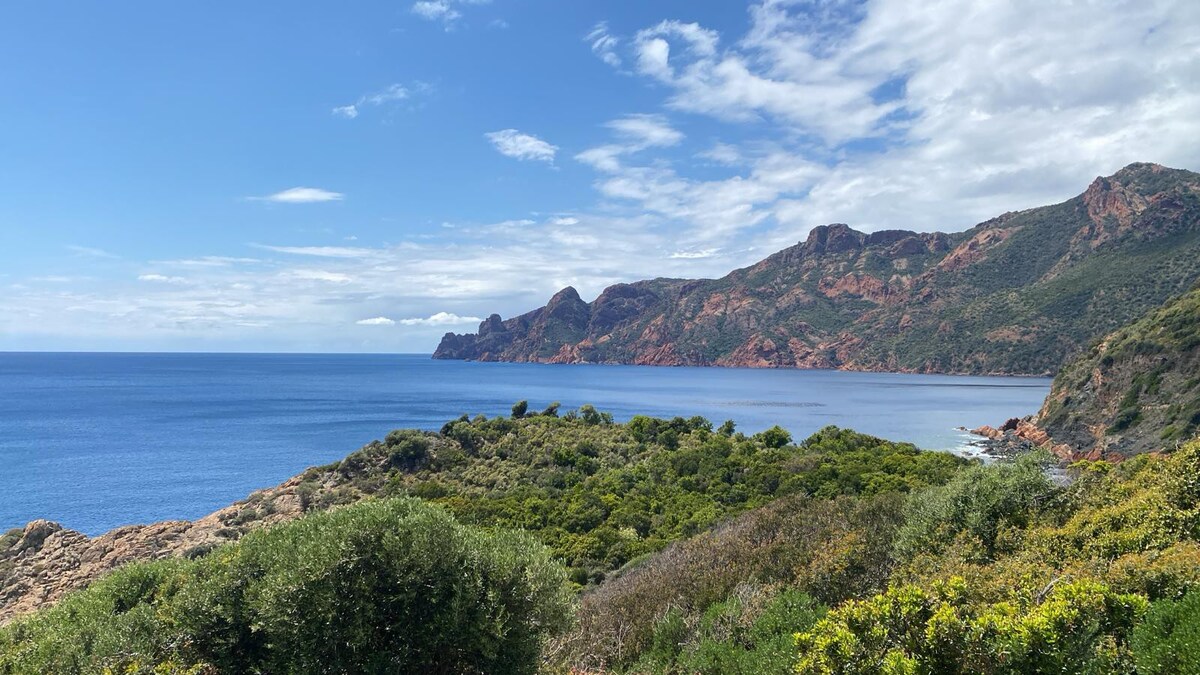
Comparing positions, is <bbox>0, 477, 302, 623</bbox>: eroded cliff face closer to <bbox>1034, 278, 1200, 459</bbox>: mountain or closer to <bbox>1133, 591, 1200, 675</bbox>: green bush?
<bbox>1133, 591, 1200, 675</bbox>: green bush

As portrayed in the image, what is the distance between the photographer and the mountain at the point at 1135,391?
154 feet

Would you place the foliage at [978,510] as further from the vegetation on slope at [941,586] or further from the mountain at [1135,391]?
the mountain at [1135,391]

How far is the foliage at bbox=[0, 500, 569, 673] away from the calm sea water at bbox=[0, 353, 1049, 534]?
36.0 m

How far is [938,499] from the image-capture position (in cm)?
1487

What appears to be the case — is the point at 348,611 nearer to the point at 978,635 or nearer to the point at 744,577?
the point at 978,635

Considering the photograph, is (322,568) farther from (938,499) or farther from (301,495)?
(301,495)

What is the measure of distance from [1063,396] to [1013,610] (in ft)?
223

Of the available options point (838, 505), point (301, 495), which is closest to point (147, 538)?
point (301, 495)

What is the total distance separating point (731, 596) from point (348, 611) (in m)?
7.57

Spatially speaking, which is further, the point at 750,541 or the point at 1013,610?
the point at 750,541

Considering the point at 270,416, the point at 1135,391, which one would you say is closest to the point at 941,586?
the point at 1135,391

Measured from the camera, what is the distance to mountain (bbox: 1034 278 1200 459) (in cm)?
4694

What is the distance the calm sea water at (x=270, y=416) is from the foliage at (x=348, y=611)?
118 feet

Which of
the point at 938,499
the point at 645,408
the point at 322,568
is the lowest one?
the point at 645,408
